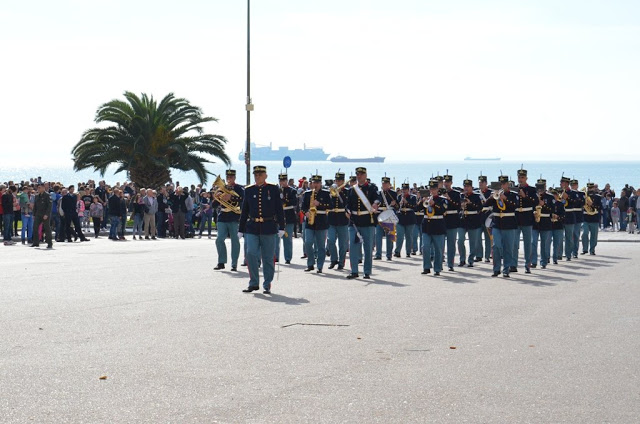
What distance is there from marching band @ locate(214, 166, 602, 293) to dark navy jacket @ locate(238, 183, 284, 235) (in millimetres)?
16

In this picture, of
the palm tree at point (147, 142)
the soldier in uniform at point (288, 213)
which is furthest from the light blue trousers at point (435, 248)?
the palm tree at point (147, 142)

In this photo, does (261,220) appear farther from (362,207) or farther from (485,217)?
(485,217)

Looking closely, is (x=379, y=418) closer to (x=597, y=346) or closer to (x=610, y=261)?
(x=597, y=346)

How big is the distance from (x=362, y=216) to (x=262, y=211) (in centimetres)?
338

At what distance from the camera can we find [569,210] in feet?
82.0

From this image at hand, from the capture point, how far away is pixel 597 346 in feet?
33.7

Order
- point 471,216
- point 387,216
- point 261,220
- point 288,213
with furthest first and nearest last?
point 471,216 → point 288,213 → point 387,216 → point 261,220

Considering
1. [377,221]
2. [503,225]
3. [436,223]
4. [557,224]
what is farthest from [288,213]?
[557,224]

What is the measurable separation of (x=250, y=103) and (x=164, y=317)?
1075 inches

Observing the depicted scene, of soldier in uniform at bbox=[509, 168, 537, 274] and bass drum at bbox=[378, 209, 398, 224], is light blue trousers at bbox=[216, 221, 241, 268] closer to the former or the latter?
bass drum at bbox=[378, 209, 398, 224]

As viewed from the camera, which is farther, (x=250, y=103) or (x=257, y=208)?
(x=250, y=103)

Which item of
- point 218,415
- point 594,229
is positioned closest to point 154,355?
point 218,415

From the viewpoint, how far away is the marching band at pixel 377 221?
16.2m

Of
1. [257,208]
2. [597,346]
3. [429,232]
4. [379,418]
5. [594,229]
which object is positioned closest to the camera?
[379,418]
